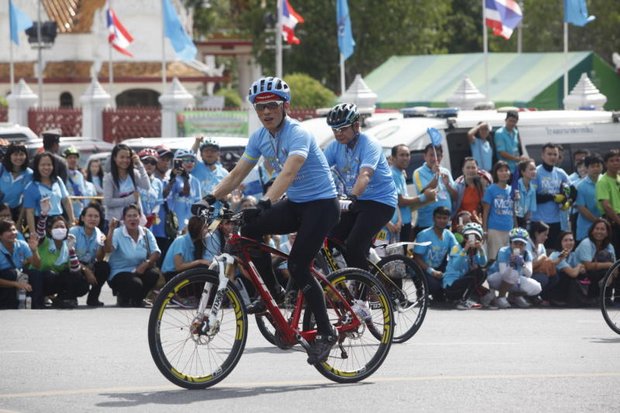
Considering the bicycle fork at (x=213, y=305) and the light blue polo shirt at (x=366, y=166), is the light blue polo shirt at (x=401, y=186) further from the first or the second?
the bicycle fork at (x=213, y=305)

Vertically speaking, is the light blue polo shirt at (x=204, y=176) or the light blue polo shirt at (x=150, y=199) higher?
the light blue polo shirt at (x=204, y=176)

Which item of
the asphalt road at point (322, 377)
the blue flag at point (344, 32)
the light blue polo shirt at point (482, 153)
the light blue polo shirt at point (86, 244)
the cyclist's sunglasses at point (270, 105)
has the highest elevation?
the blue flag at point (344, 32)

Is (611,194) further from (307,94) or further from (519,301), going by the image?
(307,94)

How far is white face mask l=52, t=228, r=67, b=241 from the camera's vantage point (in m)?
15.3

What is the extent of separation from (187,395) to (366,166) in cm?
300

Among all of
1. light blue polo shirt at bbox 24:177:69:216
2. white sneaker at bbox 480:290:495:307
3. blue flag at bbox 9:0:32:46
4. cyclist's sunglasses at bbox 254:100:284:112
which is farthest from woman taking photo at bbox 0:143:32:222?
blue flag at bbox 9:0:32:46

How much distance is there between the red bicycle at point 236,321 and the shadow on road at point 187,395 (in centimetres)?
9

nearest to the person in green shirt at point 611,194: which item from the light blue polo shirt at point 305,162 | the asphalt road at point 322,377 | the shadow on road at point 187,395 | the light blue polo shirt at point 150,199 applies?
the asphalt road at point 322,377

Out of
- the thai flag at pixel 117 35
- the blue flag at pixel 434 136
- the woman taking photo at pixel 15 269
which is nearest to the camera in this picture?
the woman taking photo at pixel 15 269

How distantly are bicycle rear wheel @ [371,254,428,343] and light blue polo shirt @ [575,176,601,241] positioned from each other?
18.1 feet

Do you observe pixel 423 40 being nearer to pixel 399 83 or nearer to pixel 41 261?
pixel 399 83

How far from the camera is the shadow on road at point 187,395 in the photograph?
881 cm

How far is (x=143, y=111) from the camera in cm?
3881

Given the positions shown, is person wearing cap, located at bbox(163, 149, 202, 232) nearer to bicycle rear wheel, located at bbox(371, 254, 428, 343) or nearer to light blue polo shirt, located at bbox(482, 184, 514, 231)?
light blue polo shirt, located at bbox(482, 184, 514, 231)
